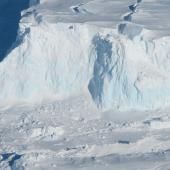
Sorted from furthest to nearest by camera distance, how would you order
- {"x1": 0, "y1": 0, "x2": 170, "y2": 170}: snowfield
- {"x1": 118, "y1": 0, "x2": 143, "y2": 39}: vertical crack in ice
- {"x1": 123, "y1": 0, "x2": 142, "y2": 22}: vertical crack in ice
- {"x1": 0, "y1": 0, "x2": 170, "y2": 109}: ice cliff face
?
1. {"x1": 123, "y1": 0, "x2": 142, "y2": 22}: vertical crack in ice
2. {"x1": 118, "y1": 0, "x2": 143, "y2": 39}: vertical crack in ice
3. {"x1": 0, "y1": 0, "x2": 170, "y2": 109}: ice cliff face
4. {"x1": 0, "y1": 0, "x2": 170, "y2": 170}: snowfield

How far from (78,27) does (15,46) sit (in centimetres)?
171

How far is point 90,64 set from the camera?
96.3ft

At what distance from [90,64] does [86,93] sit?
752 mm

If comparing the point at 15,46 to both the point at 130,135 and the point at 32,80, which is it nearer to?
the point at 32,80

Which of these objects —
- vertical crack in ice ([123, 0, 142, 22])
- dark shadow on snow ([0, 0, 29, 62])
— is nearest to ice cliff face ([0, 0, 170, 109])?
vertical crack in ice ([123, 0, 142, 22])

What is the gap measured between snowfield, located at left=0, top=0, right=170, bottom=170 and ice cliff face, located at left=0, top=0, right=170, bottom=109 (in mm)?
25

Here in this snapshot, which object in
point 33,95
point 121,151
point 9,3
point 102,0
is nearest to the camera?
point 121,151

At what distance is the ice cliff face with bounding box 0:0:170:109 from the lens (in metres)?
A: 28.6

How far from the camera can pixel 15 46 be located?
2991 cm

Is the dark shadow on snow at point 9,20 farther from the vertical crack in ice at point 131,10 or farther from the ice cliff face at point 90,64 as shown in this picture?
the vertical crack in ice at point 131,10

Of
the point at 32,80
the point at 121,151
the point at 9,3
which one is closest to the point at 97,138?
the point at 121,151

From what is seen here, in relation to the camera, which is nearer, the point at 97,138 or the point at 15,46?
the point at 97,138

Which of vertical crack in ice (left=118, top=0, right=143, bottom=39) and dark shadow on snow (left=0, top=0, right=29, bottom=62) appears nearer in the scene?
vertical crack in ice (left=118, top=0, right=143, bottom=39)

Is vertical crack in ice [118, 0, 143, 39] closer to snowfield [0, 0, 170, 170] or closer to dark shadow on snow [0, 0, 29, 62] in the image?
snowfield [0, 0, 170, 170]
